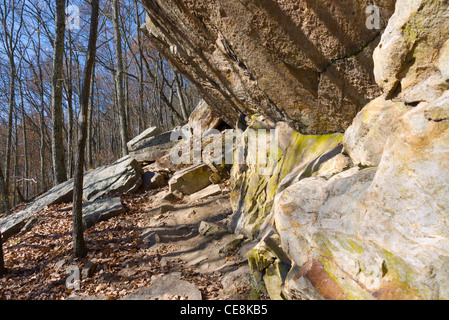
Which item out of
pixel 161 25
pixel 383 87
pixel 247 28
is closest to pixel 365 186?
pixel 383 87

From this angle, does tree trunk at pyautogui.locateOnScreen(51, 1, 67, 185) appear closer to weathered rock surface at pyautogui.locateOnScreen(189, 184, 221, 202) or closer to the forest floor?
the forest floor

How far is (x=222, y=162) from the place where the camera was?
9.28 meters

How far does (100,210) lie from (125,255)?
254 cm

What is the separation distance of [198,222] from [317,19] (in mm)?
5393

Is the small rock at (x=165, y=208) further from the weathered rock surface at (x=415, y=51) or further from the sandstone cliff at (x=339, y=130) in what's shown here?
the weathered rock surface at (x=415, y=51)

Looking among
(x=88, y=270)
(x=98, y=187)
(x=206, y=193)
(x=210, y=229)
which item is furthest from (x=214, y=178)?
(x=88, y=270)

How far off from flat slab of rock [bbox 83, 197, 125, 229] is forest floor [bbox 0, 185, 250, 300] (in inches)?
8.4

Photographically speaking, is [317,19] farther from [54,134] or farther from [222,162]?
[54,134]

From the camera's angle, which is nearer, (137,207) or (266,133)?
(266,133)

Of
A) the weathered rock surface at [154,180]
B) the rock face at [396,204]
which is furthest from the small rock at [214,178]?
the rock face at [396,204]

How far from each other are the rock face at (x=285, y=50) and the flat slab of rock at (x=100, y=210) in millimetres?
4802

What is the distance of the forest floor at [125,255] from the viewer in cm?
508

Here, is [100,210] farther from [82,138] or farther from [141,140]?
[141,140]

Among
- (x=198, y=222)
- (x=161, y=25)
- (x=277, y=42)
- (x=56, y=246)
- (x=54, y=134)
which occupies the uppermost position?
(x=54, y=134)
